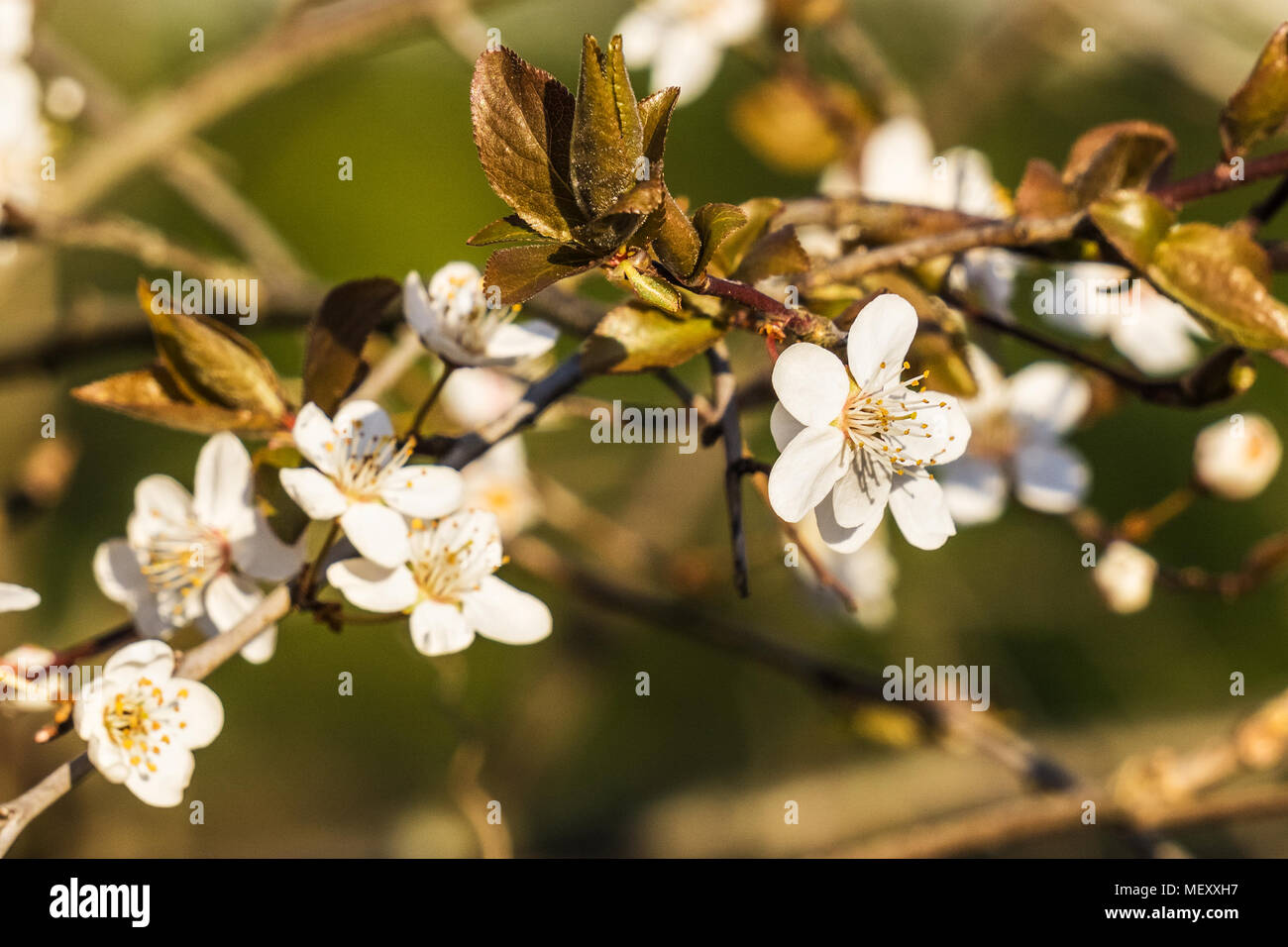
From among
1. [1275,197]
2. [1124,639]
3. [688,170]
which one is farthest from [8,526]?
[688,170]

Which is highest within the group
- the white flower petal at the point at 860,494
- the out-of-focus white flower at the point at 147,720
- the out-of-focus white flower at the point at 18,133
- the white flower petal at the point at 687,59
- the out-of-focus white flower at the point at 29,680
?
the white flower petal at the point at 687,59

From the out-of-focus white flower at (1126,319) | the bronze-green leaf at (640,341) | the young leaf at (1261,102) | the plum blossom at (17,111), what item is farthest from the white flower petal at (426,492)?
the plum blossom at (17,111)

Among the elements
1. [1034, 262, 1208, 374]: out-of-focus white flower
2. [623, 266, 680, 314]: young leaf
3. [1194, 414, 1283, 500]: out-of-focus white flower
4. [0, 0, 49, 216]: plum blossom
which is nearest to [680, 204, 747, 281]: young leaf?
[623, 266, 680, 314]: young leaf

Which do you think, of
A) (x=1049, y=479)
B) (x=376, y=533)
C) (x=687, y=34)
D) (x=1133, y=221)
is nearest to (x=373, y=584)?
(x=376, y=533)

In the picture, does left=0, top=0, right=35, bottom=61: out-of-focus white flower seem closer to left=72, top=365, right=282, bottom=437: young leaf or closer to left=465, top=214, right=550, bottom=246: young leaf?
left=72, top=365, right=282, bottom=437: young leaf

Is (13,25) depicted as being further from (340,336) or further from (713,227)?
(713,227)

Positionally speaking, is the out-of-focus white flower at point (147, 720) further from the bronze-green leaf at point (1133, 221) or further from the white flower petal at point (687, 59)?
the white flower petal at point (687, 59)

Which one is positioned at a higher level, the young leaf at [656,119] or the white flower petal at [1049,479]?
the young leaf at [656,119]
